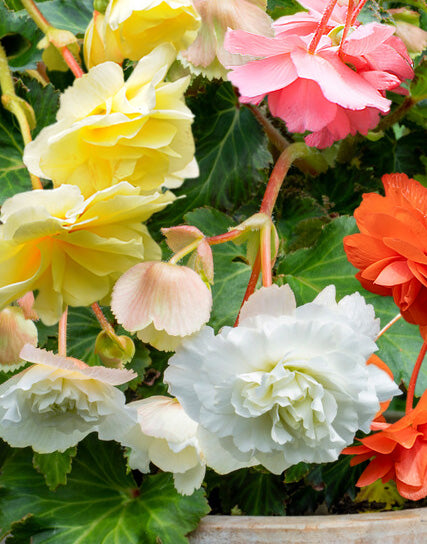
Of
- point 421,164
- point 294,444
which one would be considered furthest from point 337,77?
point 421,164

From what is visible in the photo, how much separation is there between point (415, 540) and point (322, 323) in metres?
0.29

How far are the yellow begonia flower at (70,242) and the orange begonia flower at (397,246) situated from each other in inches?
5.8

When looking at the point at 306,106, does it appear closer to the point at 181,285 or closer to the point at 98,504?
the point at 181,285

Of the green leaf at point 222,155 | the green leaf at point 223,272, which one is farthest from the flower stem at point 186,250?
the green leaf at point 222,155

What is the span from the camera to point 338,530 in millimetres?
540

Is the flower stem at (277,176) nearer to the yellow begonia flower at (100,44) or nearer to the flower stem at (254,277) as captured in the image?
the flower stem at (254,277)

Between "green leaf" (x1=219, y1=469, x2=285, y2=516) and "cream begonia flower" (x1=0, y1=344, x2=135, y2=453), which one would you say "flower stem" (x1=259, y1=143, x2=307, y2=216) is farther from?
"green leaf" (x1=219, y1=469, x2=285, y2=516)

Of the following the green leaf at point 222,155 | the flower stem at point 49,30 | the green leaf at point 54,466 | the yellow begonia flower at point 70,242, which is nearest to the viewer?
the yellow begonia flower at point 70,242

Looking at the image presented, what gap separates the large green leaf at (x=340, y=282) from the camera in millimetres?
604

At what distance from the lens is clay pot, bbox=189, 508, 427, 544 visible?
54cm

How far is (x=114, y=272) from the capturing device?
405mm

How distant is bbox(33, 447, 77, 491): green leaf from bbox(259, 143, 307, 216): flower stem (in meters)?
0.28

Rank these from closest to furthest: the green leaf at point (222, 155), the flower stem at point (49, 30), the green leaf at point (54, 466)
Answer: the flower stem at point (49, 30), the green leaf at point (54, 466), the green leaf at point (222, 155)

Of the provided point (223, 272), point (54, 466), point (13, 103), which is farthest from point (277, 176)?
point (54, 466)
